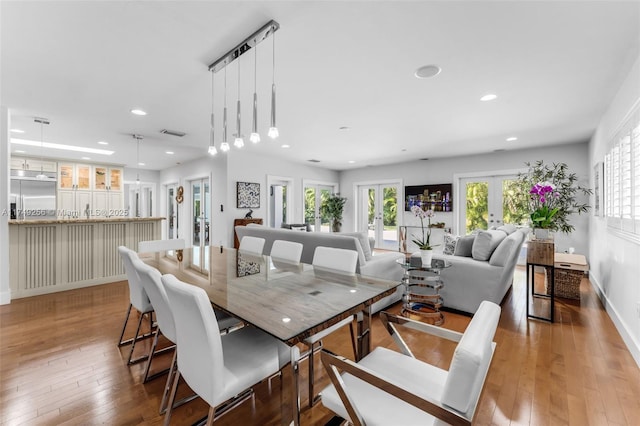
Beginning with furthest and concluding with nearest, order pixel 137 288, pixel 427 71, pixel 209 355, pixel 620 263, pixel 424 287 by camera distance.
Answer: pixel 424 287, pixel 620 263, pixel 427 71, pixel 137 288, pixel 209 355

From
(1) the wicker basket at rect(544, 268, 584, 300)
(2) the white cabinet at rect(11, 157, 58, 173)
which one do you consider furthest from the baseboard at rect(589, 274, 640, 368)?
(2) the white cabinet at rect(11, 157, 58, 173)

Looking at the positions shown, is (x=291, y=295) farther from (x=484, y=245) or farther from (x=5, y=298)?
(x=5, y=298)

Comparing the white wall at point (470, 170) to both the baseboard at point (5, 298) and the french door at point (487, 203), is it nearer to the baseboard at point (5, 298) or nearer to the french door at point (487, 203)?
the french door at point (487, 203)

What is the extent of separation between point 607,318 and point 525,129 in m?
2.70

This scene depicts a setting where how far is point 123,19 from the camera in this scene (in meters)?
1.85

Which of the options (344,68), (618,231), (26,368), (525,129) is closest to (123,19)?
(344,68)

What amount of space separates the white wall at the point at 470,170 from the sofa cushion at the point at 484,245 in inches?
131

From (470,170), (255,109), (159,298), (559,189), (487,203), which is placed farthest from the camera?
(470,170)

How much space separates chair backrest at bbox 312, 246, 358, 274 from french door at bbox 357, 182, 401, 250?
218 inches

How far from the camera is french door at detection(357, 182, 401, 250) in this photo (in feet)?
25.2

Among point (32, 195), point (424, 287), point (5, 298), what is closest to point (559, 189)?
point (424, 287)

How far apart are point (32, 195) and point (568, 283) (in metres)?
9.83

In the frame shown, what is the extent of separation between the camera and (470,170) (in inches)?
248

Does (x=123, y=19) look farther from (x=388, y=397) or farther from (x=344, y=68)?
(x=388, y=397)
